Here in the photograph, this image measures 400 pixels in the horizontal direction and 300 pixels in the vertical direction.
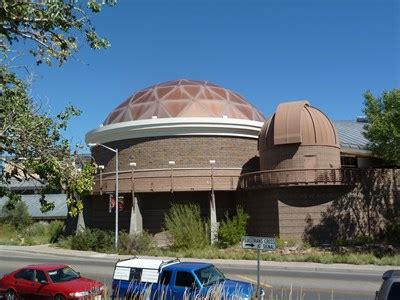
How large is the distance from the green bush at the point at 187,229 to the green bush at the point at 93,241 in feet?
15.3

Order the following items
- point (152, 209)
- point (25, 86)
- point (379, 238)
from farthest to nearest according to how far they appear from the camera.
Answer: point (152, 209) → point (379, 238) → point (25, 86)

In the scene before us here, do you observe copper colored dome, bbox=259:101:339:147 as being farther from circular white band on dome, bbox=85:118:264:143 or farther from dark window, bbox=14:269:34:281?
dark window, bbox=14:269:34:281

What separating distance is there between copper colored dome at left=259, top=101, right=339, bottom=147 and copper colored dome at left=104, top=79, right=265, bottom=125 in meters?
7.91

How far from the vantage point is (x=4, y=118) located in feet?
25.5

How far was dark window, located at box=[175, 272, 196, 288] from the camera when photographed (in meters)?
12.1

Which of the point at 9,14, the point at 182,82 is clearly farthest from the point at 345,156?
the point at 9,14

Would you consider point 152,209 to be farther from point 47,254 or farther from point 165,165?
point 47,254

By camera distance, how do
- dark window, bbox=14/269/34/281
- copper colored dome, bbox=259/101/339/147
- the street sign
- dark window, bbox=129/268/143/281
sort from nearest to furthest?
1. the street sign
2. dark window, bbox=129/268/143/281
3. dark window, bbox=14/269/34/281
4. copper colored dome, bbox=259/101/339/147

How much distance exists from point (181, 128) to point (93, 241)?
11092 millimetres

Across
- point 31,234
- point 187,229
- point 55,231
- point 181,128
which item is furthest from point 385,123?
point 31,234

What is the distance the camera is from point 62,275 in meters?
14.5

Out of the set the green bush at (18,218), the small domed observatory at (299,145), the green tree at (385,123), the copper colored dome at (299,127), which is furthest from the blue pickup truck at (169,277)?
the green bush at (18,218)

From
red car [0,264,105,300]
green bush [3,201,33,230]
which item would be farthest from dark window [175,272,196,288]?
green bush [3,201,33,230]

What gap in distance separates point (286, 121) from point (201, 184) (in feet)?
25.9
